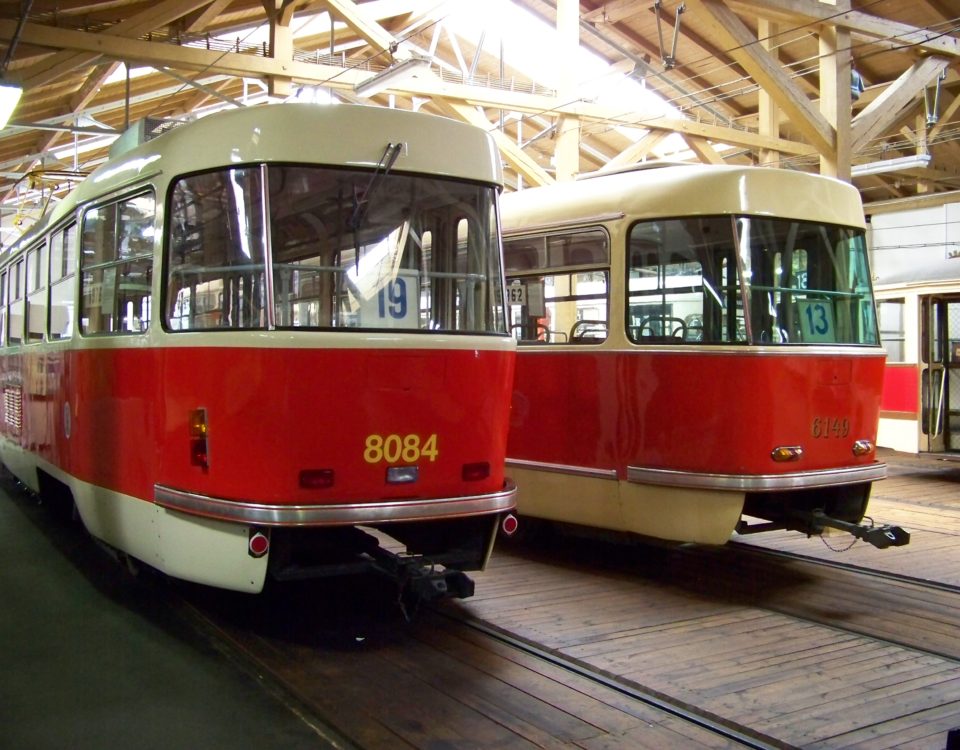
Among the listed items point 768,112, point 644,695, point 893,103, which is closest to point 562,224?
point 644,695

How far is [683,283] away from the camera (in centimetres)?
648

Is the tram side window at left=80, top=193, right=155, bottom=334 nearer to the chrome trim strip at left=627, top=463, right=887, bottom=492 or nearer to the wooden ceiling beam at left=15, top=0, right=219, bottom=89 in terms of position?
the chrome trim strip at left=627, top=463, right=887, bottom=492

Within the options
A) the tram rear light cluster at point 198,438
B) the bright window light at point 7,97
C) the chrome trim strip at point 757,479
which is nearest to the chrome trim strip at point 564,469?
the chrome trim strip at point 757,479

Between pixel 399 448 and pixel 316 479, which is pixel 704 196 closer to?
pixel 399 448

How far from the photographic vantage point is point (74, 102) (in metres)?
16.5

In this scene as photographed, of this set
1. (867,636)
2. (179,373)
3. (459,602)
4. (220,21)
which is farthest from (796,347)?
(220,21)

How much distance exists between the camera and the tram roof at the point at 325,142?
Answer: 4.93 meters

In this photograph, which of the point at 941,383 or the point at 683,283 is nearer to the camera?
the point at 683,283

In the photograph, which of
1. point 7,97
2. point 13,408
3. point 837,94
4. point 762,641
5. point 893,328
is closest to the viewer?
point 762,641

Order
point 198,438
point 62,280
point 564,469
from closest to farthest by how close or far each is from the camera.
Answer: point 198,438 → point 62,280 → point 564,469

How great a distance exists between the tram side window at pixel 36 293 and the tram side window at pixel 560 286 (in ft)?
11.9

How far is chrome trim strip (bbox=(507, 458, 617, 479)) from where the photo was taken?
6.77 m

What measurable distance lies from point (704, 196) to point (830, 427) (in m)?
1.76

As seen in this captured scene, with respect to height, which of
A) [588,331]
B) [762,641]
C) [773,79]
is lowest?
[762,641]
